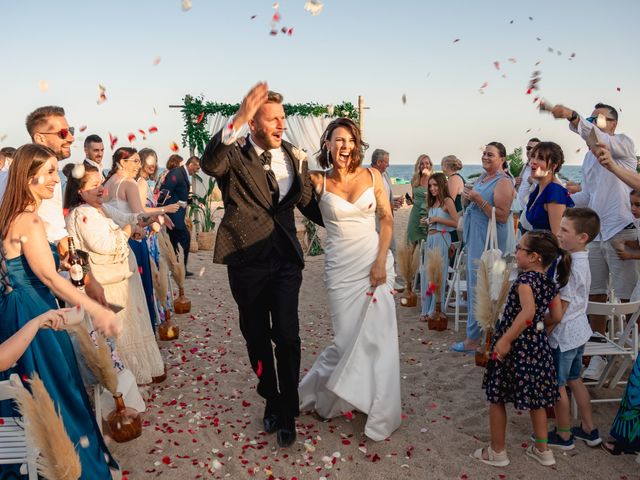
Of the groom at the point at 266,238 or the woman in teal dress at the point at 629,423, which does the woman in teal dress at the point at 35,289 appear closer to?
the groom at the point at 266,238

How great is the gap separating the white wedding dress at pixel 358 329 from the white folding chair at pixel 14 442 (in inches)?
75.1

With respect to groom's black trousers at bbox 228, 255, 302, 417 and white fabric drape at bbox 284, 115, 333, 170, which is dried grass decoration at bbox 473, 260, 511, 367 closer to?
groom's black trousers at bbox 228, 255, 302, 417

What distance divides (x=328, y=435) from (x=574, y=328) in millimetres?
1878

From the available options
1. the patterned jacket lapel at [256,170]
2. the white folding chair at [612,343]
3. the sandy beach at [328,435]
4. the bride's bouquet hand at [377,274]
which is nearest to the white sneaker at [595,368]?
the white folding chair at [612,343]

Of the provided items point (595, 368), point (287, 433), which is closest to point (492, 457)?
point (287, 433)

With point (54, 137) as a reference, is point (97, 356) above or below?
below

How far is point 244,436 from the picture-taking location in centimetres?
369

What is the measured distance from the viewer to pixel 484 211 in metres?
5.07

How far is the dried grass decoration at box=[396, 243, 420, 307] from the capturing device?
705 cm

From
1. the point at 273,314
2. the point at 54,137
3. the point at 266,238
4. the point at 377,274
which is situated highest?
the point at 54,137

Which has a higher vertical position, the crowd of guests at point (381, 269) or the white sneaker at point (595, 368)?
the crowd of guests at point (381, 269)

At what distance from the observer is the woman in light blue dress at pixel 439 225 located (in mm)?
6371

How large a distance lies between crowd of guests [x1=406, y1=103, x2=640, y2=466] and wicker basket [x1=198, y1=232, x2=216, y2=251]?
6.73 meters

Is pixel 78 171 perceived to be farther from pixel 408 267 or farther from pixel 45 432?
pixel 408 267
